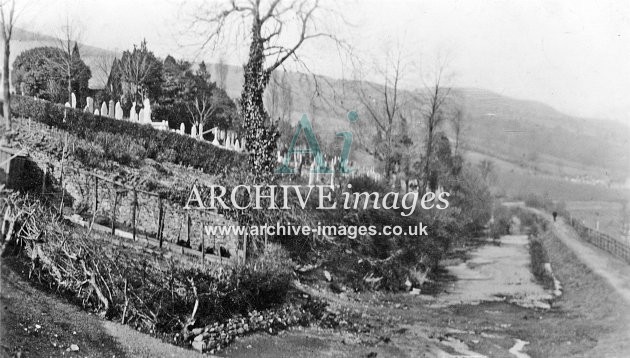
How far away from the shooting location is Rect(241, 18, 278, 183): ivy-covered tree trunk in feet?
46.6

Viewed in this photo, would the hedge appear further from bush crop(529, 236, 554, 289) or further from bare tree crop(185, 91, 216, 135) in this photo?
bush crop(529, 236, 554, 289)

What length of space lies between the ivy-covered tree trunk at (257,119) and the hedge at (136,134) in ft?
7.61

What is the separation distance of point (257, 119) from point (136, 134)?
4047 mm

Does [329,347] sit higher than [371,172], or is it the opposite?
[371,172]

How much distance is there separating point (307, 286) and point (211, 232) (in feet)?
9.70

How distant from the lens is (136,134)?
51.0 feet

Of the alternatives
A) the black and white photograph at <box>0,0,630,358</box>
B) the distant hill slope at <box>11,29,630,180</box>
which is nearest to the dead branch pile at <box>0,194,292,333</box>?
the black and white photograph at <box>0,0,630,358</box>

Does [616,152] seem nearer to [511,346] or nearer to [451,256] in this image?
[451,256]

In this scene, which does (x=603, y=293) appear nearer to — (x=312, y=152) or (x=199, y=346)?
(x=312, y=152)

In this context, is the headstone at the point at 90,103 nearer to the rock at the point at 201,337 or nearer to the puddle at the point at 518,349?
the rock at the point at 201,337

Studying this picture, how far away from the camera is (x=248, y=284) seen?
35.1 feet

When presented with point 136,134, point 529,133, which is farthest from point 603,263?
point 529,133

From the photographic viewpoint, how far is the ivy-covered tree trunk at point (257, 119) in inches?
559

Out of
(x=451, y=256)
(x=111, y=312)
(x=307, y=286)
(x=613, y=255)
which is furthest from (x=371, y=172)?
(x=111, y=312)
